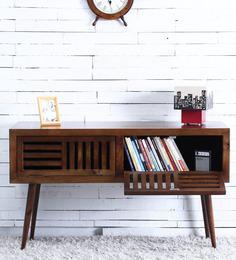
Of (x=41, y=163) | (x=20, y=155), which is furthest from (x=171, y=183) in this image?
(x=20, y=155)

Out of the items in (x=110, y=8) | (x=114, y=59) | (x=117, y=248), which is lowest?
(x=117, y=248)

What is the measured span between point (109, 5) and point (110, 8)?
0.02m

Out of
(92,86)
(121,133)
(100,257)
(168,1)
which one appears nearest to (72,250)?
(100,257)

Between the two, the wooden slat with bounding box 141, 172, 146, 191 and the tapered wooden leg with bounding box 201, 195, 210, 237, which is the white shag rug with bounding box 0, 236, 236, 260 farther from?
→ the wooden slat with bounding box 141, 172, 146, 191

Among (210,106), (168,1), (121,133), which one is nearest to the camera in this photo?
(121,133)

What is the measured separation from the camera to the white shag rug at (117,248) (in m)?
2.57

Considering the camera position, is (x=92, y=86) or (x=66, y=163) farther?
(x=92, y=86)

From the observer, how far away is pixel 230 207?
2963 mm

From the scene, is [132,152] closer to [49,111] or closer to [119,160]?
[119,160]

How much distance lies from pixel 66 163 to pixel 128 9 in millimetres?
880

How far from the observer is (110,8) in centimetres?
287

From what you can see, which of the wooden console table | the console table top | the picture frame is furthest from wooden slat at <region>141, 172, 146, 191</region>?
the picture frame

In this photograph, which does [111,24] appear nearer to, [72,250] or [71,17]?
[71,17]

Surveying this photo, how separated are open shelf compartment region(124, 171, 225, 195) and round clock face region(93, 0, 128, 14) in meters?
0.88
